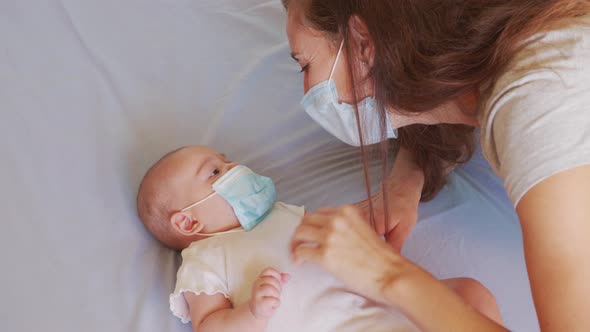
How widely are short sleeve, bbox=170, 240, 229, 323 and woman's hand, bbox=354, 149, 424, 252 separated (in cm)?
34

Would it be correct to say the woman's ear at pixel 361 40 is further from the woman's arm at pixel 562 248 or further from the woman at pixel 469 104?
the woman's arm at pixel 562 248

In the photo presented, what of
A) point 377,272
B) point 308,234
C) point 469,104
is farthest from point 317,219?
A: point 469,104

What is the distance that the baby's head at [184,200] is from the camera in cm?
137

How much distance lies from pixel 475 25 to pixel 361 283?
468 mm

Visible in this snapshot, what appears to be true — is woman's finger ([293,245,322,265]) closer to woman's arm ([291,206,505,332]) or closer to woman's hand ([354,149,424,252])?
woman's arm ([291,206,505,332])

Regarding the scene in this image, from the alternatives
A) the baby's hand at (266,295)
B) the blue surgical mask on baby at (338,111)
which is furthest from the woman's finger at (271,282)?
the blue surgical mask on baby at (338,111)

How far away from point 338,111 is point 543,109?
1.43 feet

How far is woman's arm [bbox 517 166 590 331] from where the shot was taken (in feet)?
2.91

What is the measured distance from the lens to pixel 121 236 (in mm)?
1396

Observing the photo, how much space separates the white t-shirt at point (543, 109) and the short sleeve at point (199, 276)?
59 centimetres

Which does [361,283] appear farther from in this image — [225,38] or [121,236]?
[225,38]

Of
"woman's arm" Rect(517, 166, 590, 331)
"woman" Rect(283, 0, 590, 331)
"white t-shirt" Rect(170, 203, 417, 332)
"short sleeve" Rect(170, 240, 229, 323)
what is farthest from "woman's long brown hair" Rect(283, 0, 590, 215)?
"short sleeve" Rect(170, 240, 229, 323)

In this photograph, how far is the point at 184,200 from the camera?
1.36 m

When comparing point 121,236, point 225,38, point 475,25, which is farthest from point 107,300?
point 225,38
